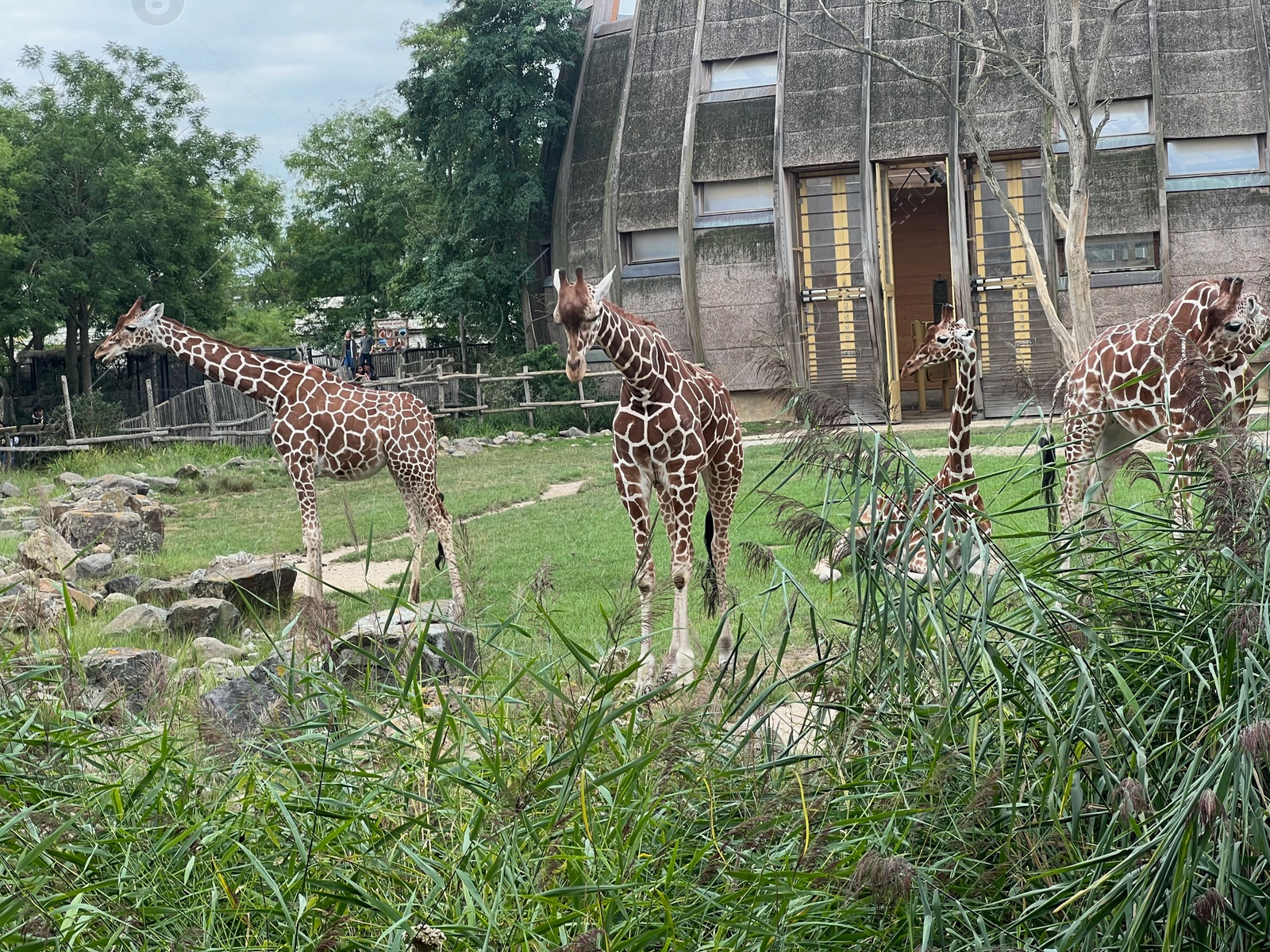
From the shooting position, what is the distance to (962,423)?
755 cm

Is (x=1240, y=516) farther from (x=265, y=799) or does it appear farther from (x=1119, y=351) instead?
(x=1119, y=351)

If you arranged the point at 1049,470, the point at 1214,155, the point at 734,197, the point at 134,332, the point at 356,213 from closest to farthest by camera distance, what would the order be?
the point at 1049,470, the point at 134,332, the point at 1214,155, the point at 734,197, the point at 356,213

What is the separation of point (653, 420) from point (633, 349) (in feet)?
1.27

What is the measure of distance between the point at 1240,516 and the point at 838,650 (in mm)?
1281

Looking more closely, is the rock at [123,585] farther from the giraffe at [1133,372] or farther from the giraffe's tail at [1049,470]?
the giraffe's tail at [1049,470]

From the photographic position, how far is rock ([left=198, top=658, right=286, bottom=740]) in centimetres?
411

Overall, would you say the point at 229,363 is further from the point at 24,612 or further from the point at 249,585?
the point at 24,612

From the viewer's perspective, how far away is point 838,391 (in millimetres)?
4809

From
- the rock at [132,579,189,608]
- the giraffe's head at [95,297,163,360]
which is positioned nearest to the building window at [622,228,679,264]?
the giraffe's head at [95,297,163,360]

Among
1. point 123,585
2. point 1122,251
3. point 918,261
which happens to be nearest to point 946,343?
point 123,585

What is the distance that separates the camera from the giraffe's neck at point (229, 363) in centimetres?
987

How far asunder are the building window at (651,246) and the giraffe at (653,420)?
16.3m

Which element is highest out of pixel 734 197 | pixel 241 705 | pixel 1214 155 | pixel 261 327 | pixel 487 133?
pixel 487 133

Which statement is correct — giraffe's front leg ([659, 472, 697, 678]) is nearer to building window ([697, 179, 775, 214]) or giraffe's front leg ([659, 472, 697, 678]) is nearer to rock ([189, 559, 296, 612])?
rock ([189, 559, 296, 612])
